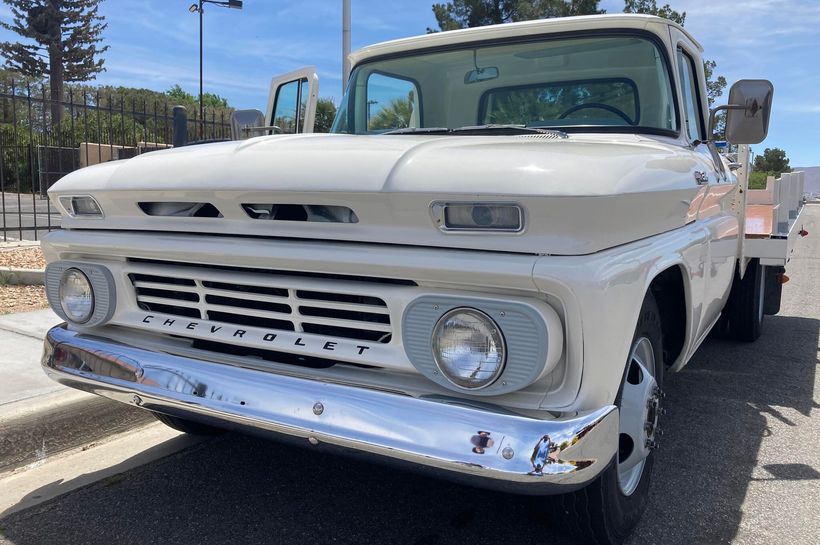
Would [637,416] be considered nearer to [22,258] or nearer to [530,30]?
[530,30]

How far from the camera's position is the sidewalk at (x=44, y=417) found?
3.35 meters

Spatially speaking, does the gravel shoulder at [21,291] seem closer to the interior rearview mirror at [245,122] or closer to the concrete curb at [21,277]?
the concrete curb at [21,277]

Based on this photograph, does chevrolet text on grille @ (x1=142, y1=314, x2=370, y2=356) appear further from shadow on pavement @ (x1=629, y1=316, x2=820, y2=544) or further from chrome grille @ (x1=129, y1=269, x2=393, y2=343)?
shadow on pavement @ (x1=629, y1=316, x2=820, y2=544)

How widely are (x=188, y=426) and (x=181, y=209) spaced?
1409 mm

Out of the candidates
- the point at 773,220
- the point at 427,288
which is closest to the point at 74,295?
the point at 427,288

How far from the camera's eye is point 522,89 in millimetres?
3316

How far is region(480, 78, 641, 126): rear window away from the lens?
121 inches

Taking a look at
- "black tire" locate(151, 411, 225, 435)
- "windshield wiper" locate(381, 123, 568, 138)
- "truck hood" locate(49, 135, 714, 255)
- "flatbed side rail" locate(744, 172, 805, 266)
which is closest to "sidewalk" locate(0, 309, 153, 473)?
"black tire" locate(151, 411, 225, 435)

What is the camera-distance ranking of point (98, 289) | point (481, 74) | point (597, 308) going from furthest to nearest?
point (481, 74)
point (98, 289)
point (597, 308)

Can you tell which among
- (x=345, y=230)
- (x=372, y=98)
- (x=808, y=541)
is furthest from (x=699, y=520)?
(x=372, y=98)

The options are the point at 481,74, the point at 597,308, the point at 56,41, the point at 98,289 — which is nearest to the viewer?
the point at 597,308

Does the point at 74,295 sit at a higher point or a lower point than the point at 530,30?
lower


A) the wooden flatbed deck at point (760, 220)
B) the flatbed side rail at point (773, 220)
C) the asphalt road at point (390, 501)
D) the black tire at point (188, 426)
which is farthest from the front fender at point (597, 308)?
the wooden flatbed deck at point (760, 220)

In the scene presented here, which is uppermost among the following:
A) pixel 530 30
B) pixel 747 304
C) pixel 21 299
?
pixel 530 30
